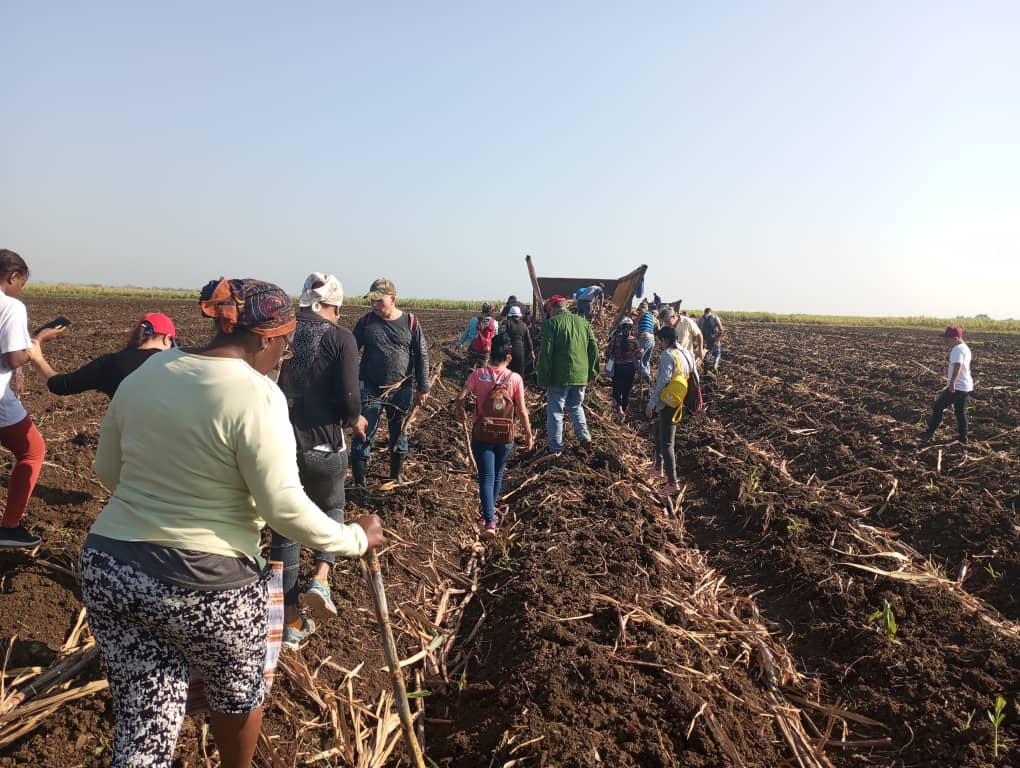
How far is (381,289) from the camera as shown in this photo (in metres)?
5.43

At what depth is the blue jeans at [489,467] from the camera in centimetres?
552

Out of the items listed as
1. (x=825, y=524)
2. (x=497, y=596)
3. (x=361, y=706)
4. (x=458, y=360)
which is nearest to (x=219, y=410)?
A: (x=361, y=706)

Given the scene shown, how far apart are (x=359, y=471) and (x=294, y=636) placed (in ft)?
8.20

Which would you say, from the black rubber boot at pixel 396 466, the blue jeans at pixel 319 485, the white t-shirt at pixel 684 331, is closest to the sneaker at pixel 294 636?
the blue jeans at pixel 319 485

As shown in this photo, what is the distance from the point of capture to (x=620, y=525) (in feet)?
18.7

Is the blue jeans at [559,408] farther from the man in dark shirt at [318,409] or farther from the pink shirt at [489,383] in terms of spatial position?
the man in dark shirt at [318,409]

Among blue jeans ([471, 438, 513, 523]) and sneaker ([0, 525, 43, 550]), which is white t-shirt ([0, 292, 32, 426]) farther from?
blue jeans ([471, 438, 513, 523])

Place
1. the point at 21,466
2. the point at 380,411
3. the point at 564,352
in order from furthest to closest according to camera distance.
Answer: the point at 564,352 → the point at 380,411 → the point at 21,466

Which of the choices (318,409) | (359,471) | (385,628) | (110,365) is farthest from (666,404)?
(110,365)

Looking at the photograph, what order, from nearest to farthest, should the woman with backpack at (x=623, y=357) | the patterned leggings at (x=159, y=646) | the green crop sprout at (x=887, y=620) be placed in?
1. the patterned leggings at (x=159, y=646)
2. the green crop sprout at (x=887, y=620)
3. the woman with backpack at (x=623, y=357)

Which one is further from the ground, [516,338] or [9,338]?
[9,338]

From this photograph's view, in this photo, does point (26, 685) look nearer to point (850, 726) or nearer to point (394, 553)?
point (394, 553)

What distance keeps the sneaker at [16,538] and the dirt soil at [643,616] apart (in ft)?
0.35

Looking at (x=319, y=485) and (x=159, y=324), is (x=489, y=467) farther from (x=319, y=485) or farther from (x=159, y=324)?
(x=159, y=324)
